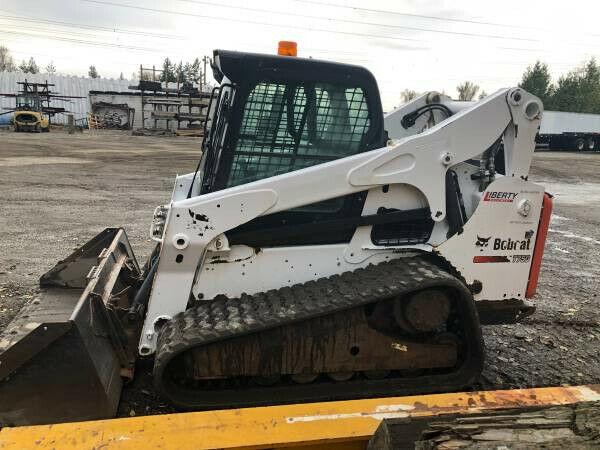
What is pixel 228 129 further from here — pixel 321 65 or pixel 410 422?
Answer: pixel 410 422

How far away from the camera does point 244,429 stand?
2.03m

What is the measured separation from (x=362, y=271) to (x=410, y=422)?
191cm

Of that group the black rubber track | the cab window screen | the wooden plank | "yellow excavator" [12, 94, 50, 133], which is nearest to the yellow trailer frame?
the wooden plank

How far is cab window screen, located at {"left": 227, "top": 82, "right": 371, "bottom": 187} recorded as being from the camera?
3.41 m

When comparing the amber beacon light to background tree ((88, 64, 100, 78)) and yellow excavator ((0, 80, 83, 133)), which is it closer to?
yellow excavator ((0, 80, 83, 133))

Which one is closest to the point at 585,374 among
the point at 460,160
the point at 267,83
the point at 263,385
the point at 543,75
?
the point at 460,160

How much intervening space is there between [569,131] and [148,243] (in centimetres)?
3630

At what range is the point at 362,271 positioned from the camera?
342 cm

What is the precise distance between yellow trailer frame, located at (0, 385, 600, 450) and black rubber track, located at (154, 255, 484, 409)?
0.84 metres

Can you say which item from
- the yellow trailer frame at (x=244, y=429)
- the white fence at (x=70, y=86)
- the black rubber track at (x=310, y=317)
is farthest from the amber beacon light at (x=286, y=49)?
the white fence at (x=70, y=86)

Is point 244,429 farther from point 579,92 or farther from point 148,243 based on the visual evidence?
point 579,92

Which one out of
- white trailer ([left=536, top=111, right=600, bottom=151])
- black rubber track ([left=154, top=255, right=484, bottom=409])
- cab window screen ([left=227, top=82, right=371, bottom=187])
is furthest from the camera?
white trailer ([left=536, top=111, right=600, bottom=151])

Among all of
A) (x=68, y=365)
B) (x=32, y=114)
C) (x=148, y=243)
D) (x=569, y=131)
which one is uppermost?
(x=569, y=131)

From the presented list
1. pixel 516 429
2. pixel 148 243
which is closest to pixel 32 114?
pixel 148 243
